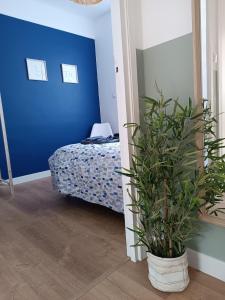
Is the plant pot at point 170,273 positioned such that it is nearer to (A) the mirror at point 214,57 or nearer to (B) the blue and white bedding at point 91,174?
(A) the mirror at point 214,57

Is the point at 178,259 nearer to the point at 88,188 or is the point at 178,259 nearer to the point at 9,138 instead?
the point at 88,188

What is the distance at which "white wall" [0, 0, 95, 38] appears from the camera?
3.32 metres

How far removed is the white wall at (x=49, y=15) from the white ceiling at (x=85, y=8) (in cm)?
5

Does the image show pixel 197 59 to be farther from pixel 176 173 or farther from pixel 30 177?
pixel 30 177

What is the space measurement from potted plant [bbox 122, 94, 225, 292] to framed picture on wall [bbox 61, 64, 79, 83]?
126 inches

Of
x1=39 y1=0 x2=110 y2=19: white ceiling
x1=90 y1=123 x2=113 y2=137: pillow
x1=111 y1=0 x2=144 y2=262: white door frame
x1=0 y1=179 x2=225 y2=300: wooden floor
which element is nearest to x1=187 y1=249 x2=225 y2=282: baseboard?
x1=0 y1=179 x2=225 y2=300: wooden floor

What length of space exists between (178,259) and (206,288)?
0.26m

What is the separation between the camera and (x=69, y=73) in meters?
4.08

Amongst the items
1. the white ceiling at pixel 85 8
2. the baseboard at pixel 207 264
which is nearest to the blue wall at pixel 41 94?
the white ceiling at pixel 85 8

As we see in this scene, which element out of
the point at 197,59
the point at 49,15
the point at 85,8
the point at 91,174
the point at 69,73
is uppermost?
the point at 85,8

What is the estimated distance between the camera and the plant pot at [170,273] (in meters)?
1.21

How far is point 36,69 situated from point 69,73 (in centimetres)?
64

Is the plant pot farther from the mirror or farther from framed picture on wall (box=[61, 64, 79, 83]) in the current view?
framed picture on wall (box=[61, 64, 79, 83])

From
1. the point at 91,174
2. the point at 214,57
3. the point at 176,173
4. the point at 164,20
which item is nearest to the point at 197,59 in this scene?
the point at 214,57
